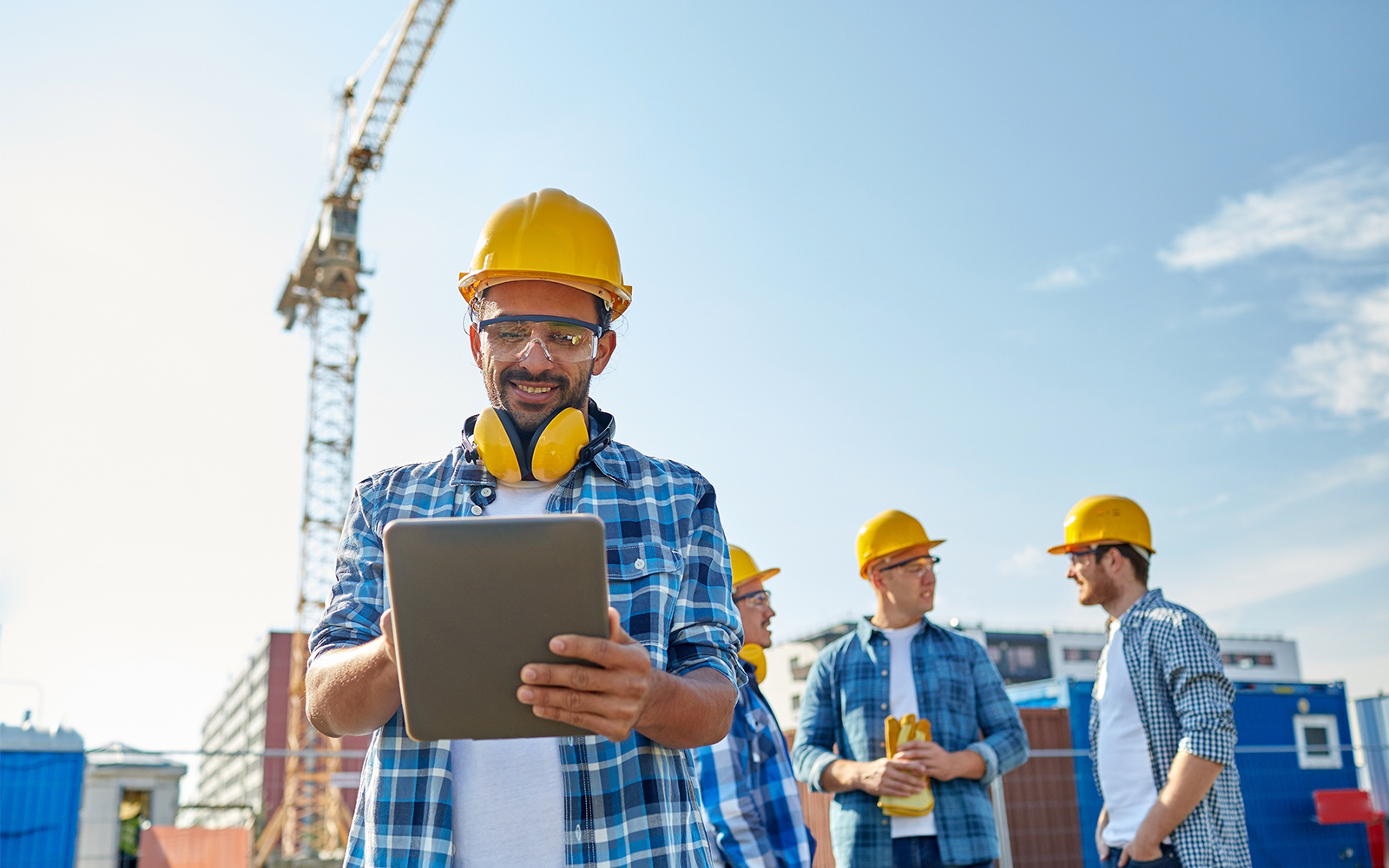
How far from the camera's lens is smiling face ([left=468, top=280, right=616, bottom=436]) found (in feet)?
7.45

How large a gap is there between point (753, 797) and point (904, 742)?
0.72 m

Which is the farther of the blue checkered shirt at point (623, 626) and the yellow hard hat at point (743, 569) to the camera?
the yellow hard hat at point (743, 569)

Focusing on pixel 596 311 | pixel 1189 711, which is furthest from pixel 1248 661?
pixel 596 311

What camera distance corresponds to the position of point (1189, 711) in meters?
4.34

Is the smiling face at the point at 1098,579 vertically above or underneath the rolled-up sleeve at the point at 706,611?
above

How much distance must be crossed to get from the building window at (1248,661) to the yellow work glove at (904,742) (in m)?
65.7

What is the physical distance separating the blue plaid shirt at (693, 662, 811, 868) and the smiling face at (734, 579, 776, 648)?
94 centimetres

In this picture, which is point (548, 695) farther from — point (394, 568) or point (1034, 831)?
point (1034, 831)

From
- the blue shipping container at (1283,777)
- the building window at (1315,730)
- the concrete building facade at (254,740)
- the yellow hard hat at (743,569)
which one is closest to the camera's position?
the yellow hard hat at (743,569)

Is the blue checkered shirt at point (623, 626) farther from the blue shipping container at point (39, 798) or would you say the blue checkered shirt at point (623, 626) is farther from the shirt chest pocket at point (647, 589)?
the blue shipping container at point (39, 798)

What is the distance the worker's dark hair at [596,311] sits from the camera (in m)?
2.38

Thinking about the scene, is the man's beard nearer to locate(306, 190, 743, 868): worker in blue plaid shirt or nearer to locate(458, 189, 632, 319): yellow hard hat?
locate(306, 190, 743, 868): worker in blue plaid shirt

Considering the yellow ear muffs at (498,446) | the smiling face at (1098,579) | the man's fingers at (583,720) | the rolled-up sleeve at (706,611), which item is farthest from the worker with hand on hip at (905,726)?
the man's fingers at (583,720)

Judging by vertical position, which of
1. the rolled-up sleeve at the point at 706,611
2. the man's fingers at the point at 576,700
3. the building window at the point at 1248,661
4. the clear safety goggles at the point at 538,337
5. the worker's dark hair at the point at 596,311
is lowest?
the man's fingers at the point at 576,700
